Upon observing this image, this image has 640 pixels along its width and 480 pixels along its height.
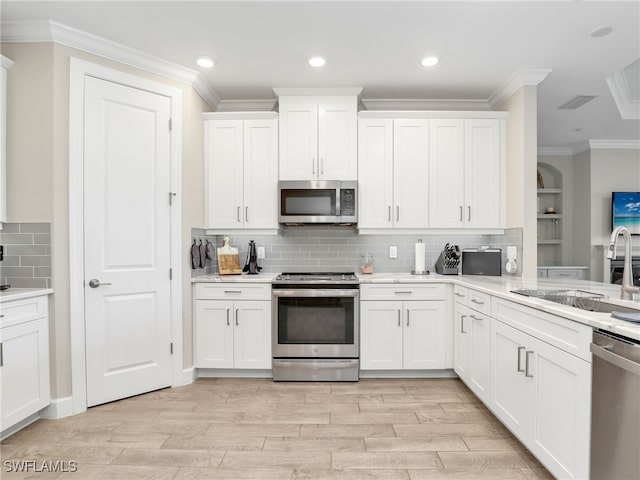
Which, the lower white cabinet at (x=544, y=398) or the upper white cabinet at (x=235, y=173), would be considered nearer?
the lower white cabinet at (x=544, y=398)

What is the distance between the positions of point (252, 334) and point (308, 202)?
1334mm

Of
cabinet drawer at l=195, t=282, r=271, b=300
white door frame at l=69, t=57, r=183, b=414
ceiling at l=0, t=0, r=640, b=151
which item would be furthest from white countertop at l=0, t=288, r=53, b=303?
ceiling at l=0, t=0, r=640, b=151

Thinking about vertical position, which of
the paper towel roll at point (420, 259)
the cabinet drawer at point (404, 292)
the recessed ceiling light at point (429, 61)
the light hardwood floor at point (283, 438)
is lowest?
the light hardwood floor at point (283, 438)

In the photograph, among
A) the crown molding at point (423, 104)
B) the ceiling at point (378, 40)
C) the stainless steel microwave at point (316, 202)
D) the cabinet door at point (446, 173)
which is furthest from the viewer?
the crown molding at point (423, 104)

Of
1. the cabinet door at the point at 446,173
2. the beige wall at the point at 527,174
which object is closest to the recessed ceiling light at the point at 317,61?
the cabinet door at the point at 446,173

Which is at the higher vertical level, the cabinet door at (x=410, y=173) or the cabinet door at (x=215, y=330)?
the cabinet door at (x=410, y=173)

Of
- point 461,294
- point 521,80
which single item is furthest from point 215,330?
point 521,80

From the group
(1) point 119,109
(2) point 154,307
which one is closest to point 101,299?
(2) point 154,307

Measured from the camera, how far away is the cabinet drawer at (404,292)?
322 cm

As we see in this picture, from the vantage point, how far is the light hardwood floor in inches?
76.2

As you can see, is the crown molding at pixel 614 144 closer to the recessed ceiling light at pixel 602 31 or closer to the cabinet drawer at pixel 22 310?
the recessed ceiling light at pixel 602 31

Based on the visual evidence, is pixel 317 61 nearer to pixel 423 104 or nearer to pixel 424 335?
pixel 423 104

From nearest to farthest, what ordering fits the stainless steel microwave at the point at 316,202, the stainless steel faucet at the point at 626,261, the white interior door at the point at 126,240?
the stainless steel faucet at the point at 626,261
the white interior door at the point at 126,240
the stainless steel microwave at the point at 316,202

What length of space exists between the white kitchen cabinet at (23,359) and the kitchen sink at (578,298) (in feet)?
10.3
